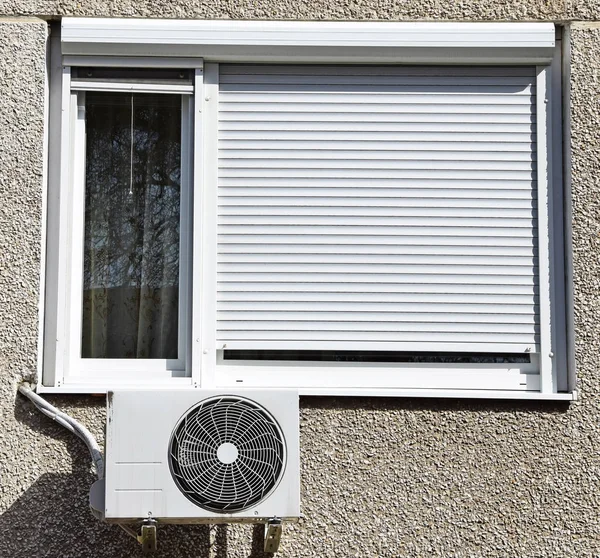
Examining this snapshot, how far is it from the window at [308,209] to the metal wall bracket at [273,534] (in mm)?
690

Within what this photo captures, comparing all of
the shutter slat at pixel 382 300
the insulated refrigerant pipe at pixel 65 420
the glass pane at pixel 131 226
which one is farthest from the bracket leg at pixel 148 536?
the shutter slat at pixel 382 300

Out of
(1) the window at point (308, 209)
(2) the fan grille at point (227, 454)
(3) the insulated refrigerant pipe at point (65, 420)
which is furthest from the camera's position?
(1) the window at point (308, 209)

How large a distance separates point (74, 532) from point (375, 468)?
1336 millimetres

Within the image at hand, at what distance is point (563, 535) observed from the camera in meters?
3.57

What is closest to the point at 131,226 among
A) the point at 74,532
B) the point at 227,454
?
the point at 227,454

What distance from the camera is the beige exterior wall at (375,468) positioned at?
3.55 m

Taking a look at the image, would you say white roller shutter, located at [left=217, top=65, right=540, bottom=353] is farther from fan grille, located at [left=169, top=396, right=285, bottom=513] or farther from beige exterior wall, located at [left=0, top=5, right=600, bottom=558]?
fan grille, located at [left=169, top=396, right=285, bottom=513]

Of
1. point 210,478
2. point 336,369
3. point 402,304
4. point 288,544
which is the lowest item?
point 288,544

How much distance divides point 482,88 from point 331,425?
173 cm

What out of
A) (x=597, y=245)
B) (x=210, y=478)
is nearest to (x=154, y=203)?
(x=210, y=478)

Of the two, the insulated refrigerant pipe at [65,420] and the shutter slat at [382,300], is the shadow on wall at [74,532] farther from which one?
the shutter slat at [382,300]

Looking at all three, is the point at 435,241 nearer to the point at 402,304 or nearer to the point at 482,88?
the point at 402,304

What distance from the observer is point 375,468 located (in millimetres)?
3594

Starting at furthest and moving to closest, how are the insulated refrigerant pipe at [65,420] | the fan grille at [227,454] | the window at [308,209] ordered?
1. the window at [308,209]
2. the insulated refrigerant pipe at [65,420]
3. the fan grille at [227,454]
